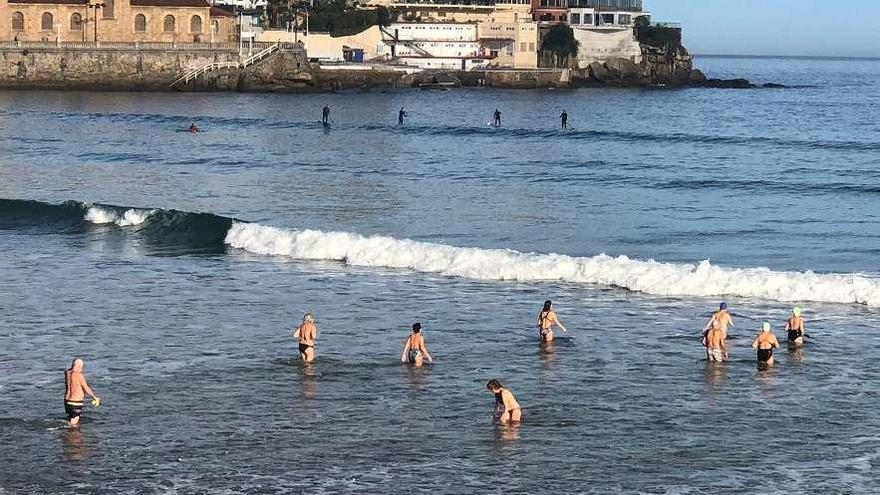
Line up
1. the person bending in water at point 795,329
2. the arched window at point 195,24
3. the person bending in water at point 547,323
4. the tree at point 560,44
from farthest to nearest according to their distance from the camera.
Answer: the tree at point 560,44 → the arched window at point 195,24 → the person bending in water at point 547,323 → the person bending in water at point 795,329

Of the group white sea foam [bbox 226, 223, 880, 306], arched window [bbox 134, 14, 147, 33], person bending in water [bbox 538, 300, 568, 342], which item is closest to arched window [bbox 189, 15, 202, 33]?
arched window [bbox 134, 14, 147, 33]

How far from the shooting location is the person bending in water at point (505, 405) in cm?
2162

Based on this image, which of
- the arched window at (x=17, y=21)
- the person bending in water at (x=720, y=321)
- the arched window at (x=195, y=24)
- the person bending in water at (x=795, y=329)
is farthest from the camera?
the arched window at (x=195, y=24)

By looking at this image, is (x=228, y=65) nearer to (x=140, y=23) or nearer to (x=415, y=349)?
(x=140, y=23)

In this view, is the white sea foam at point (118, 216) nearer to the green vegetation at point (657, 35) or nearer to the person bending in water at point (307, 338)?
the person bending in water at point (307, 338)

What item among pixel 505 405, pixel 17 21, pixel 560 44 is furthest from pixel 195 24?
pixel 505 405

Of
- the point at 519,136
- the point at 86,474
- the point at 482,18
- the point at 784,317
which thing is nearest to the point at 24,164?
the point at 519,136

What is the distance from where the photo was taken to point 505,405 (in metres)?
21.7

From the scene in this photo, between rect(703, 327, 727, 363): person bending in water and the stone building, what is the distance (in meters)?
111

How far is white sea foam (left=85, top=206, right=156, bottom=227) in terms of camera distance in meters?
43.9

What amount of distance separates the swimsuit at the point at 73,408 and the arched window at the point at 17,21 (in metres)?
115

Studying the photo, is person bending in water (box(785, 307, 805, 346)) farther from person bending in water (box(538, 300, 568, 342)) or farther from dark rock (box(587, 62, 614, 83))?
dark rock (box(587, 62, 614, 83))

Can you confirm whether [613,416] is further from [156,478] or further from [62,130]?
[62,130]

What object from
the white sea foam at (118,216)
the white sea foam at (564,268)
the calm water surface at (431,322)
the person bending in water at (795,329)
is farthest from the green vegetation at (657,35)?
the person bending in water at (795,329)
